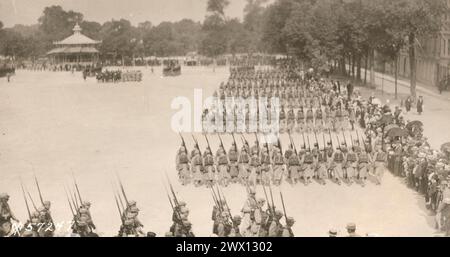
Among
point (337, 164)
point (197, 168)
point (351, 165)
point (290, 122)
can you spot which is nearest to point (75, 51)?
point (290, 122)

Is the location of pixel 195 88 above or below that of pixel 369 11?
below

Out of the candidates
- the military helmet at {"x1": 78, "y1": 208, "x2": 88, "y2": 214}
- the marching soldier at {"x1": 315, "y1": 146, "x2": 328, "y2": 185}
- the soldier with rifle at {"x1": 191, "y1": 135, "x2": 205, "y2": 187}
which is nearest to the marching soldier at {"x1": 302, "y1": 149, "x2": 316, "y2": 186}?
the marching soldier at {"x1": 315, "y1": 146, "x2": 328, "y2": 185}

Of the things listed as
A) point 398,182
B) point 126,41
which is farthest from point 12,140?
point 126,41

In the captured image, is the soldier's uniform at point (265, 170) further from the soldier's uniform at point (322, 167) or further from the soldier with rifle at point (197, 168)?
the soldier with rifle at point (197, 168)

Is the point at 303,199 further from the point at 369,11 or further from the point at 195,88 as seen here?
the point at 195,88

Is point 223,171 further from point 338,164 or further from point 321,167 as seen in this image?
point 338,164
